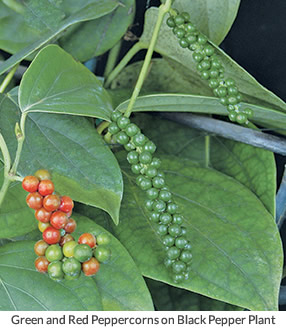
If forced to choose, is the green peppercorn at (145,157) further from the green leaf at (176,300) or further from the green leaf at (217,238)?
the green leaf at (176,300)

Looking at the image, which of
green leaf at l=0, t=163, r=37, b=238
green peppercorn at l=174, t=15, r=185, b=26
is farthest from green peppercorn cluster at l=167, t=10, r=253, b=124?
green leaf at l=0, t=163, r=37, b=238

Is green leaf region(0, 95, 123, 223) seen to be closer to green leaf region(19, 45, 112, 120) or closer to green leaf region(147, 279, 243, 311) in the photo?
green leaf region(19, 45, 112, 120)

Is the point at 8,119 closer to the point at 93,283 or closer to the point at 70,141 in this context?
the point at 70,141

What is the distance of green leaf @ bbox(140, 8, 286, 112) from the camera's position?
542mm

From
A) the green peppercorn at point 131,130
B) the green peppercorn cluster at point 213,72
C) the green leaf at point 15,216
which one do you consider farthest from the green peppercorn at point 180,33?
the green leaf at point 15,216

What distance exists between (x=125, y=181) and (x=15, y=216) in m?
0.14

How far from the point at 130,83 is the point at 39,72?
24cm

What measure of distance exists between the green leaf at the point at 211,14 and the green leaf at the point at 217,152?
0.14 metres

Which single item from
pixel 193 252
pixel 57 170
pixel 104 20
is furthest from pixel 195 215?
pixel 104 20

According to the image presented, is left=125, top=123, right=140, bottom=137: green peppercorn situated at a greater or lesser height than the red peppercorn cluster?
greater

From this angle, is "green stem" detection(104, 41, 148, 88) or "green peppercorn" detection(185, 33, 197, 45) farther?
"green stem" detection(104, 41, 148, 88)

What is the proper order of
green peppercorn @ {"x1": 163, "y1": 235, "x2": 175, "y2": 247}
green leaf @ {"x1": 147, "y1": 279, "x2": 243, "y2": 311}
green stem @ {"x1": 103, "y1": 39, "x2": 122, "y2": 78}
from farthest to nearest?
green stem @ {"x1": 103, "y1": 39, "x2": 122, "y2": 78} < green leaf @ {"x1": 147, "y1": 279, "x2": 243, "y2": 311} < green peppercorn @ {"x1": 163, "y1": 235, "x2": 175, "y2": 247}

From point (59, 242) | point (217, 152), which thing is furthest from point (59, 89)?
point (217, 152)
